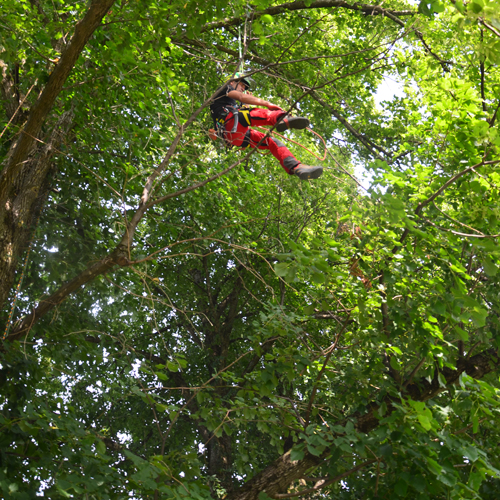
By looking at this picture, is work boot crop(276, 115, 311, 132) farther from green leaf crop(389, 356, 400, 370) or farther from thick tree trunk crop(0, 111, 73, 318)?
green leaf crop(389, 356, 400, 370)

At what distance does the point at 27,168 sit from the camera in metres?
4.78

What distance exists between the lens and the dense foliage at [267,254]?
9.46 ft

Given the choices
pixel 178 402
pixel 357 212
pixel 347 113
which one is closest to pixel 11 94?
pixel 357 212

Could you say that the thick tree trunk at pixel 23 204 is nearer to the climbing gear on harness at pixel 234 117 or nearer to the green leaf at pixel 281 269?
the climbing gear on harness at pixel 234 117

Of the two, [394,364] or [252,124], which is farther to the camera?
[252,124]

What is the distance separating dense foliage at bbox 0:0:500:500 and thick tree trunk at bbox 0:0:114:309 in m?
0.02

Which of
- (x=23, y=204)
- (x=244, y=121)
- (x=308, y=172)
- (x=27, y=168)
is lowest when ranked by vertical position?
(x=308, y=172)

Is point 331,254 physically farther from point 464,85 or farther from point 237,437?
point 237,437

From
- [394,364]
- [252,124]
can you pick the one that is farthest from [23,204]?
[394,364]

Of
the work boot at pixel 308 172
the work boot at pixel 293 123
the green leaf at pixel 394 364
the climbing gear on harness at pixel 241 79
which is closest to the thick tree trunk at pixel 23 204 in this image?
the climbing gear on harness at pixel 241 79

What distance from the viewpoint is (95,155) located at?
5.88 meters

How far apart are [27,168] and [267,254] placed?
2638mm

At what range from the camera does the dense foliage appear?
9.46 ft

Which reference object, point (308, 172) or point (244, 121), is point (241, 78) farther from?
point (244, 121)
